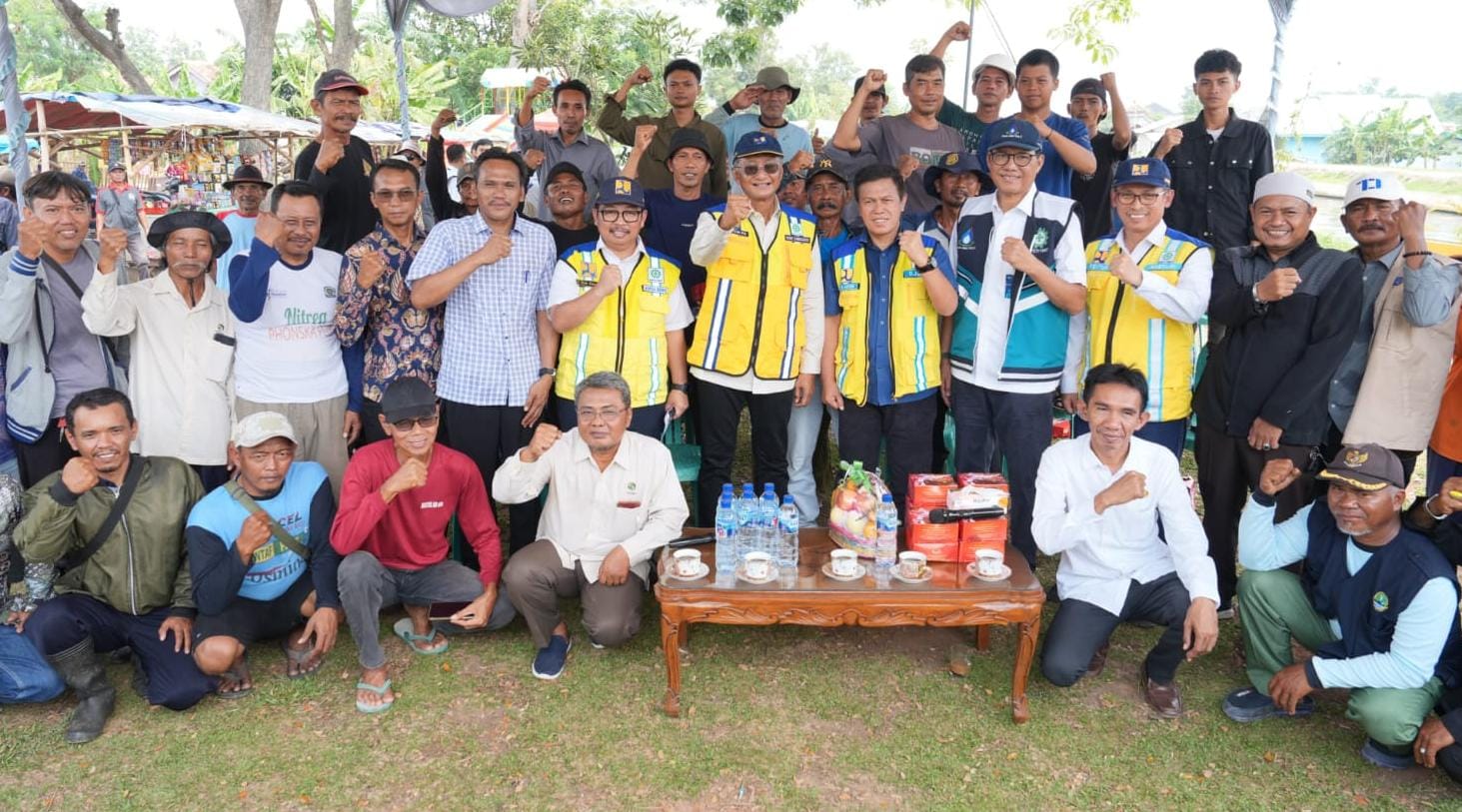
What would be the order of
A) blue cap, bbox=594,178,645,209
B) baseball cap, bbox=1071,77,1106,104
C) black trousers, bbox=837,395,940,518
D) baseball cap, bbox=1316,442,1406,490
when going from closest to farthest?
baseball cap, bbox=1316,442,1406,490 → blue cap, bbox=594,178,645,209 → black trousers, bbox=837,395,940,518 → baseball cap, bbox=1071,77,1106,104

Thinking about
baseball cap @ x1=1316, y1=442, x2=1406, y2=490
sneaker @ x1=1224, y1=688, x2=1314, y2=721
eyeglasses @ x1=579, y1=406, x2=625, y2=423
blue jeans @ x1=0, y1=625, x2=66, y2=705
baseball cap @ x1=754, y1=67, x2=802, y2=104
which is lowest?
sneaker @ x1=1224, y1=688, x2=1314, y2=721

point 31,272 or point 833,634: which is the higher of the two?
point 31,272

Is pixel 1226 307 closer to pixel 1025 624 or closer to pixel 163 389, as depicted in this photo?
pixel 1025 624

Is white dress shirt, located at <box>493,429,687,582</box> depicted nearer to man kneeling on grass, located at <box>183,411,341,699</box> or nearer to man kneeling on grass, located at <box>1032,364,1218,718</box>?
man kneeling on grass, located at <box>183,411,341,699</box>

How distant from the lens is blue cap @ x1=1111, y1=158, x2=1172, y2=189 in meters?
4.08

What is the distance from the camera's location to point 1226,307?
4090 mm

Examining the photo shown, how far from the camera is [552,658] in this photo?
163 inches

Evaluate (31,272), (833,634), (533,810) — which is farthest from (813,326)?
(31,272)

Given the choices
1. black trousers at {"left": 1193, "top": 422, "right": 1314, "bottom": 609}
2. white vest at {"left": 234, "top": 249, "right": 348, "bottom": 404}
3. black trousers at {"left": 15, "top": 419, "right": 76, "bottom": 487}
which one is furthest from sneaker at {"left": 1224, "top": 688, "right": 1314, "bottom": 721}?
black trousers at {"left": 15, "top": 419, "right": 76, "bottom": 487}

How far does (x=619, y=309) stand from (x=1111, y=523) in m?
2.43

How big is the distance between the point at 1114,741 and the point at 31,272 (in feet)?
16.2

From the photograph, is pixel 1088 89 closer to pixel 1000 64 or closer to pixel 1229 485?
pixel 1000 64

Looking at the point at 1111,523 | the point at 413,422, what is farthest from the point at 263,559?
the point at 1111,523

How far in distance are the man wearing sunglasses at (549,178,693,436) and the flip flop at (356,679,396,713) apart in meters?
1.46
